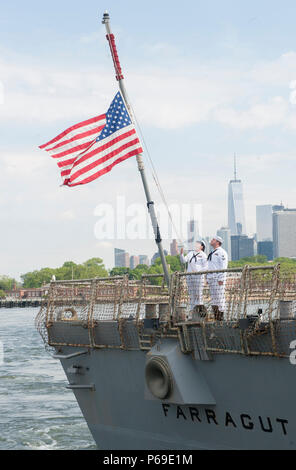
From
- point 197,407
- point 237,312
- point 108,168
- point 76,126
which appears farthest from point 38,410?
point 237,312

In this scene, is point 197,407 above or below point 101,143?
below

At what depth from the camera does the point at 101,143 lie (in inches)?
478

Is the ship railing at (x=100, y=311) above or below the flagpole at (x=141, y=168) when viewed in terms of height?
below

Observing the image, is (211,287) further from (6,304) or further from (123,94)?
(6,304)

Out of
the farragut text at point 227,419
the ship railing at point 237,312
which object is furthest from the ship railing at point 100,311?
the farragut text at point 227,419

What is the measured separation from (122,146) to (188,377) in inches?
169

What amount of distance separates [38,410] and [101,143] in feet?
45.7

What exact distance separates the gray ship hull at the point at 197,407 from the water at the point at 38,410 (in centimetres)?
569

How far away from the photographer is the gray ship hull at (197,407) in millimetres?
9367

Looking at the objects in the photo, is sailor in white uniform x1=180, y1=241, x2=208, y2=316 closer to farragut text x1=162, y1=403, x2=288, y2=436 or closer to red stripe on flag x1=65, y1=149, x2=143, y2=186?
farragut text x1=162, y1=403, x2=288, y2=436

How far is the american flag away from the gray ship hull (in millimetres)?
3218

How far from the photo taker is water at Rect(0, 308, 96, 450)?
1860 centimetres

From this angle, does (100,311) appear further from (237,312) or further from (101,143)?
(237,312)

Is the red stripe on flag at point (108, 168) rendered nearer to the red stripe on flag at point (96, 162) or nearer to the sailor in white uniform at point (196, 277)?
the red stripe on flag at point (96, 162)
